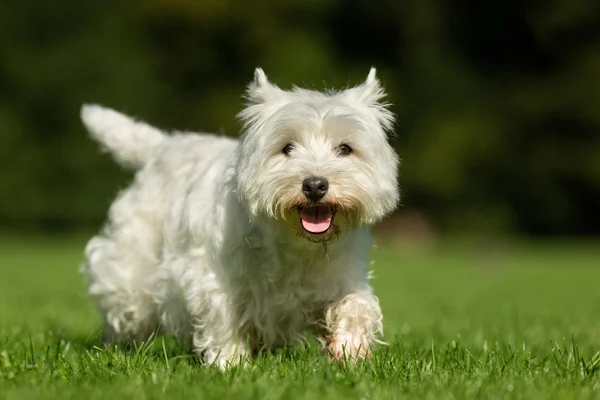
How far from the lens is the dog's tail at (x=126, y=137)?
6.50 meters

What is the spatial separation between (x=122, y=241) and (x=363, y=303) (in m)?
1.74

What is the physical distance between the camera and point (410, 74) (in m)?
33.9

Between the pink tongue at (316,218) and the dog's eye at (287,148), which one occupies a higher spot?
the dog's eye at (287,148)

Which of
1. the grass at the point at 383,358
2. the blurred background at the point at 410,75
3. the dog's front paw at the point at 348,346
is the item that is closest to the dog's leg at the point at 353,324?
the dog's front paw at the point at 348,346

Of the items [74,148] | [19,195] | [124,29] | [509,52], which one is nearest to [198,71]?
[124,29]

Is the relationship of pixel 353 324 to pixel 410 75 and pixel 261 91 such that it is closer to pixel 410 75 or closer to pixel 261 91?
pixel 261 91

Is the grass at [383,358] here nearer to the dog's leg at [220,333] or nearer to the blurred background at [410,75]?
the dog's leg at [220,333]

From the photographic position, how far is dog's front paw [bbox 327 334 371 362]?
4.61 m

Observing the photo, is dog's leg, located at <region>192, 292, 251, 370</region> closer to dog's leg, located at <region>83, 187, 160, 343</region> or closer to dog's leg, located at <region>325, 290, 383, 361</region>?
dog's leg, located at <region>325, 290, 383, 361</region>

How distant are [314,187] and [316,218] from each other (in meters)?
0.22

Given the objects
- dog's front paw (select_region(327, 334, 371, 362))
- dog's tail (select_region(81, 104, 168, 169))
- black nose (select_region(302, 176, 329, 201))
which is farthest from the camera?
dog's tail (select_region(81, 104, 168, 169))

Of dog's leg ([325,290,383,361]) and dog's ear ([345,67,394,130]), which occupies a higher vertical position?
dog's ear ([345,67,394,130])

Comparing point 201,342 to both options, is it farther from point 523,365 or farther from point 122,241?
point 523,365

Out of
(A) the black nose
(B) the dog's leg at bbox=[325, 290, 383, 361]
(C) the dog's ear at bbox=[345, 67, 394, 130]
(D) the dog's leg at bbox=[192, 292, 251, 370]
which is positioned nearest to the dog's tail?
(D) the dog's leg at bbox=[192, 292, 251, 370]
